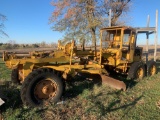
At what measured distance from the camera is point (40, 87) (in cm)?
662

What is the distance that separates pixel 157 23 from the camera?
13.8 metres

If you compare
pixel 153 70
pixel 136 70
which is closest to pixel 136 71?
pixel 136 70

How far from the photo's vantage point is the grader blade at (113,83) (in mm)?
8164

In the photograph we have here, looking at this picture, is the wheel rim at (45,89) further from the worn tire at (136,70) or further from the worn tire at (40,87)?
the worn tire at (136,70)

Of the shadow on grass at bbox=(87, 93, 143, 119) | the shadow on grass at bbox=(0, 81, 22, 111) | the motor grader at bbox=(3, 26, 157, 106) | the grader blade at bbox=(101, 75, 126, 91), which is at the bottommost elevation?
the shadow on grass at bbox=(87, 93, 143, 119)

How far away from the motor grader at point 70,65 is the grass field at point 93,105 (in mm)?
424

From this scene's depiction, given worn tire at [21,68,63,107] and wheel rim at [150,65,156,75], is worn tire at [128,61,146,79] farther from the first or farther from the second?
worn tire at [21,68,63,107]

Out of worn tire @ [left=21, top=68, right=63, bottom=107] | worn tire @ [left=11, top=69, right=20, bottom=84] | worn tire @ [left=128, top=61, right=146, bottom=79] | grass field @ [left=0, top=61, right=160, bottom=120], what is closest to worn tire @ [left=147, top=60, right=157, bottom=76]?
worn tire @ [left=128, top=61, right=146, bottom=79]

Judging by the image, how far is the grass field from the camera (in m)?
5.63

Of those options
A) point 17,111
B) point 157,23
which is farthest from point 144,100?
point 157,23

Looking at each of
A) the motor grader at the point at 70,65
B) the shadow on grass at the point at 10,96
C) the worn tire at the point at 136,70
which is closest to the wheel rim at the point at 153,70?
the motor grader at the point at 70,65

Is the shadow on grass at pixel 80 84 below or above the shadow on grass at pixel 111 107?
above

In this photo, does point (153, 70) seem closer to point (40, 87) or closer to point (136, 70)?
point (136, 70)

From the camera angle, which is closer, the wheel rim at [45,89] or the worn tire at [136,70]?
the wheel rim at [45,89]
